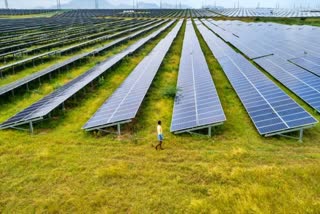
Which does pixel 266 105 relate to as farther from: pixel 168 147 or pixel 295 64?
pixel 295 64

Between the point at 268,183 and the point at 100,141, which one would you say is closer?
the point at 268,183

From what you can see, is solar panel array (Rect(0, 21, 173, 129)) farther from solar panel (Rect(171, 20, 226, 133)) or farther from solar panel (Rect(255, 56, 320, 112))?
solar panel (Rect(255, 56, 320, 112))

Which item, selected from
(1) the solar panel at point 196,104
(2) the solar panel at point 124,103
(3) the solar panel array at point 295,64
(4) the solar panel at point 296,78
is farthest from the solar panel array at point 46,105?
(3) the solar panel array at point 295,64

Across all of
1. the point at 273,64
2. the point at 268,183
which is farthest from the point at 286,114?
the point at 273,64

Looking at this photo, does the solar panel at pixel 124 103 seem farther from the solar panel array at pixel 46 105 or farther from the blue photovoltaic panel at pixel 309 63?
the blue photovoltaic panel at pixel 309 63

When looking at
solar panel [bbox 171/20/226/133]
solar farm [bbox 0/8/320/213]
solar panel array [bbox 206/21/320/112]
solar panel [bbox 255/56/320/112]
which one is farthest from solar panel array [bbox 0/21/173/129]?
solar panel array [bbox 206/21/320/112]

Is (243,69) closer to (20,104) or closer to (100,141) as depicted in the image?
(100,141)
